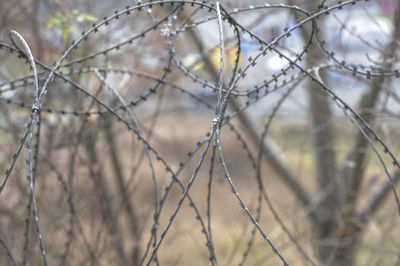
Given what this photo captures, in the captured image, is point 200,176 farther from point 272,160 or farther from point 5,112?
point 5,112

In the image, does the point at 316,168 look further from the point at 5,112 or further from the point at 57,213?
the point at 5,112

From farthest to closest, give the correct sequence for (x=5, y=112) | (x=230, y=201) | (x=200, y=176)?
(x=200, y=176), (x=230, y=201), (x=5, y=112)

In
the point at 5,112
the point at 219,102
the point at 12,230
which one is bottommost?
the point at 219,102

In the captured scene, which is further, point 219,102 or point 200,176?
point 200,176

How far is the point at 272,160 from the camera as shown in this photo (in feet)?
17.7

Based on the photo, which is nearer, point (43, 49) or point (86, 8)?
point (43, 49)

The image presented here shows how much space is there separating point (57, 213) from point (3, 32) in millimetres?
1784

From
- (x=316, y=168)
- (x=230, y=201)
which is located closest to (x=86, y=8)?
(x=316, y=168)

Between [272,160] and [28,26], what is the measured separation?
282 cm

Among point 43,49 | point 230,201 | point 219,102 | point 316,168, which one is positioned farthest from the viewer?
point 230,201

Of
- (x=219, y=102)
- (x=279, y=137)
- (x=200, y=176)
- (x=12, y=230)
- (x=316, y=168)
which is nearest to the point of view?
(x=219, y=102)

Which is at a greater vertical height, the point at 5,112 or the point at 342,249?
the point at 5,112

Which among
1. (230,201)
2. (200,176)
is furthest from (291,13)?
(200,176)

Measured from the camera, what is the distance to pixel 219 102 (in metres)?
1.63
